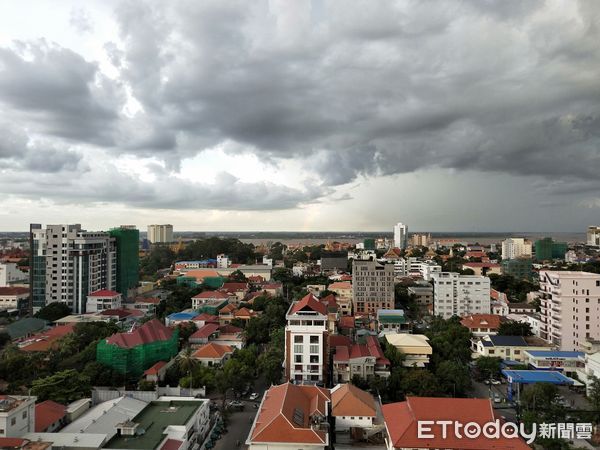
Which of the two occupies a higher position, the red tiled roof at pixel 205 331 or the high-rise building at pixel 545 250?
the high-rise building at pixel 545 250

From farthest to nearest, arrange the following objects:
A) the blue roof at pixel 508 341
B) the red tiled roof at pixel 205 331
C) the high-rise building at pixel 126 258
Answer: the high-rise building at pixel 126 258 → the red tiled roof at pixel 205 331 → the blue roof at pixel 508 341

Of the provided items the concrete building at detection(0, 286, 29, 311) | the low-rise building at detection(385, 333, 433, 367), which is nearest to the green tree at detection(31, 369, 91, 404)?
the low-rise building at detection(385, 333, 433, 367)

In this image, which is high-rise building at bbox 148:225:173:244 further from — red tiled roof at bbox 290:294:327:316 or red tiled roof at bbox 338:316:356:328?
red tiled roof at bbox 290:294:327:316

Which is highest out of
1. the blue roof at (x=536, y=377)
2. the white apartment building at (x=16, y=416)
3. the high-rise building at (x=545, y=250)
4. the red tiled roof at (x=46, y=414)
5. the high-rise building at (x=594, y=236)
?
the high-rise building at (x=594, y=236)

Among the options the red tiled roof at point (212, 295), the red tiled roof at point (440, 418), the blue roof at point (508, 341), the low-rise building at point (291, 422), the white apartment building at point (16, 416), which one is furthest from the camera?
the red tiled roof at point (212, 295)

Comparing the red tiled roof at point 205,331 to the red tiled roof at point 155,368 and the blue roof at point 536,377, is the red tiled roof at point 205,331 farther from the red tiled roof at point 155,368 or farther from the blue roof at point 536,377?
the blue roof at point 536,377

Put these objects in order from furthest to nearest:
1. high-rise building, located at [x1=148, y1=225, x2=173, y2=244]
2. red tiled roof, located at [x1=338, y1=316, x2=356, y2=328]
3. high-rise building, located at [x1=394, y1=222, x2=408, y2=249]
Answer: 1. high-rise building, located at [x1=148, y1=225, x2=173, y2=244]
2. high-rise building, located at [x1=394, y1=222, x2=408, y2=249]
3. red tiled roof, located at [x1=338, y1=316, x2=356, y2=328]

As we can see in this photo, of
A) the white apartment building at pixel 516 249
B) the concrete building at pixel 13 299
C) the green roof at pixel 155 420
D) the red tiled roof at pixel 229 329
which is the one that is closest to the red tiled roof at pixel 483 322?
the red tiled roof at pixel 229 329

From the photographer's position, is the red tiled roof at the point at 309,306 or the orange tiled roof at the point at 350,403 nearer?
the orange tiled roof at the point at 350,403
